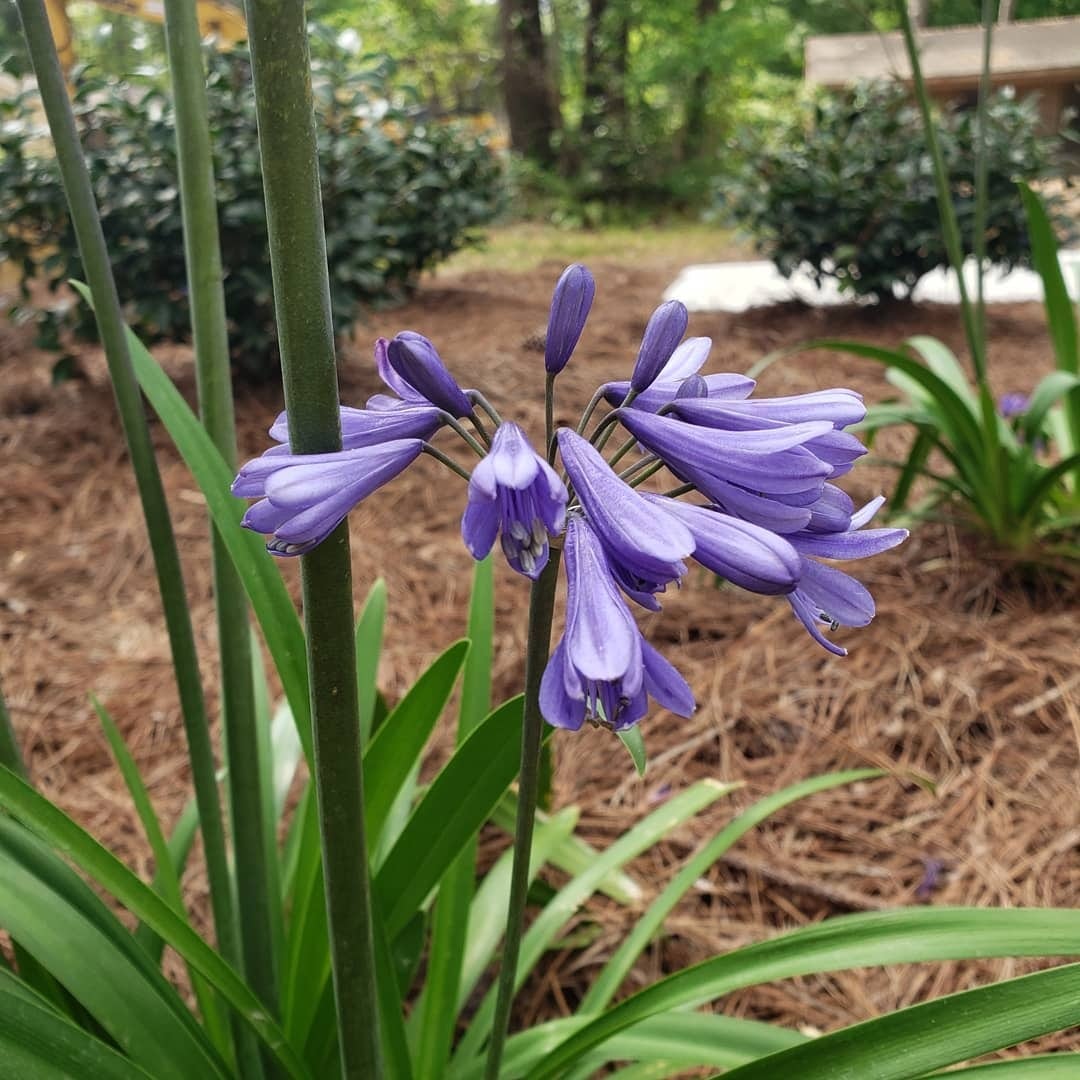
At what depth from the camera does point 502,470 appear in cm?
59

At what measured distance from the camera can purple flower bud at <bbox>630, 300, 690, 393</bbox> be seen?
72 cm

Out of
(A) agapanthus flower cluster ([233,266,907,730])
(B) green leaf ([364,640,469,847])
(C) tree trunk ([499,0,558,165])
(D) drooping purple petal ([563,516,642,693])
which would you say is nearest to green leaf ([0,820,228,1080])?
(B) green leaf ([364,640,469,847])

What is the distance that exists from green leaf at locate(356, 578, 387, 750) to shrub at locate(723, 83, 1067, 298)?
4.50 m

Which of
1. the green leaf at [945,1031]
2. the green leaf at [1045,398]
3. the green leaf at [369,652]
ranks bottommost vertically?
the green leaf at [1045,398]

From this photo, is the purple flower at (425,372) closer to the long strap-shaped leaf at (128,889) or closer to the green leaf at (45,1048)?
the long strap-shaped leaf at (128,889)

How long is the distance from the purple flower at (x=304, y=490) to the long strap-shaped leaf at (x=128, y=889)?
34 cm

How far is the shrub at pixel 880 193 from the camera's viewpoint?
5.25m

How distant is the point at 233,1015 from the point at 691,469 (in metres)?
0.92

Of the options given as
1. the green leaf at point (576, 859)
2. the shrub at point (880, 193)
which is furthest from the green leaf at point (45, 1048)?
the shrub at point (880, 193)

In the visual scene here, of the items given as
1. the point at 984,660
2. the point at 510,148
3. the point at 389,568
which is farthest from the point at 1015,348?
the point at 510,148

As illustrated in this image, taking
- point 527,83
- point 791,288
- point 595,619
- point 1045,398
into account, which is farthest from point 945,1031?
point 527,83

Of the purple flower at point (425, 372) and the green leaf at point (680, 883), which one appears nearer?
the purple flower at point (425, 372)

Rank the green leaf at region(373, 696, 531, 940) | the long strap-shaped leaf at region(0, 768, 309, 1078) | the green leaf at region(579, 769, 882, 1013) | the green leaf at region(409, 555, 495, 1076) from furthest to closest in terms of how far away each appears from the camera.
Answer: the green leaf at region(579, 769, 882, 1013) < the green leaf at region(409, 555, 495, 1076) < the green leaf at region(373, 696, 531, 940) < the long strap-shaped leaf at region(0, 768, 309, 1078)

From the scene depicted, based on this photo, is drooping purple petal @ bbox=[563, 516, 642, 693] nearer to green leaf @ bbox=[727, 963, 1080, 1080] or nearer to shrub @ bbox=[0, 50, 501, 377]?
green leaf @ bbox=[727, 963, 1080, 1080]
